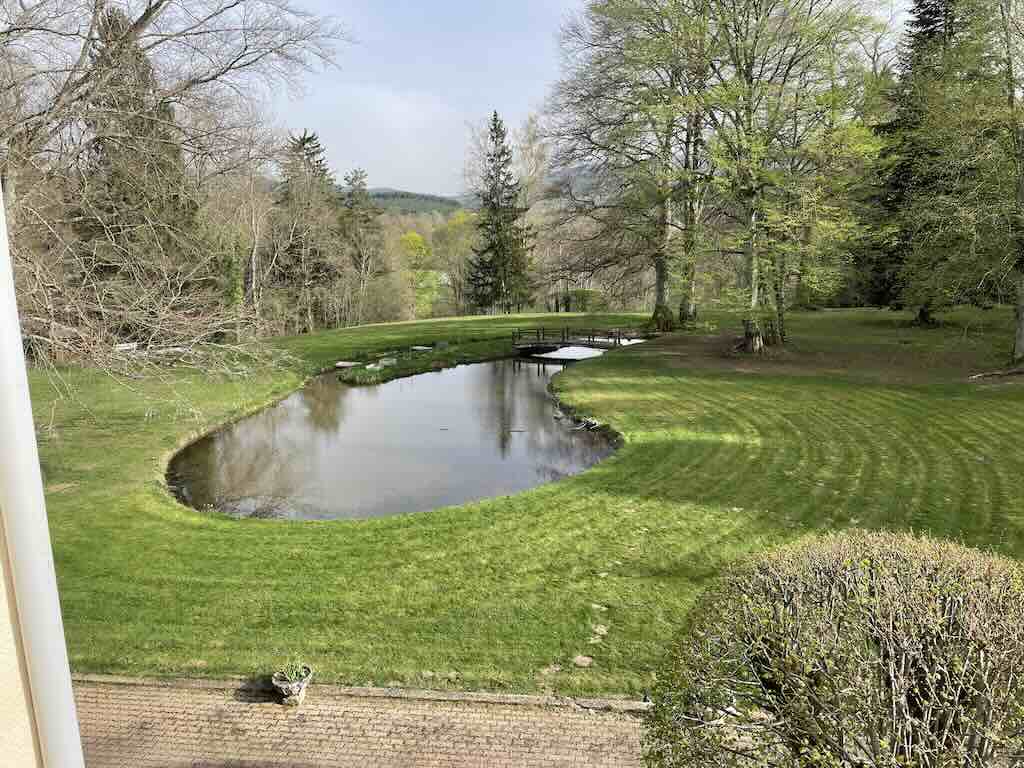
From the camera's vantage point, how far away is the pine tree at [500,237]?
147 ft

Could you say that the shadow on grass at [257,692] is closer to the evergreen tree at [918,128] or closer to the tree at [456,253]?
the evergreen tree at [918,128]

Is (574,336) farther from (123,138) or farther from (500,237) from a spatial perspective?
(123,138)

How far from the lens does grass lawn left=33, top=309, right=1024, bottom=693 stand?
629cm

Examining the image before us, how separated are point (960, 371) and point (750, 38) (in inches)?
429

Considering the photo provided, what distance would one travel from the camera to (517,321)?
3728 centimetres

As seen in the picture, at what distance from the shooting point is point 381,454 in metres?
14.1

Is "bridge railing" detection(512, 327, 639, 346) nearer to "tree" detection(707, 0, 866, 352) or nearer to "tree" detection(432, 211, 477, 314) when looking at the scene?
"tree" detection(707, 0, 866, 352)

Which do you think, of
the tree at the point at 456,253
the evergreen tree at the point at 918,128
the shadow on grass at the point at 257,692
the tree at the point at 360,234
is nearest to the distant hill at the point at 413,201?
the tree at the point at 456,253

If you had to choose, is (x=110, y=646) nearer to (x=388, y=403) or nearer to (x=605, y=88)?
(x=388, y=403)

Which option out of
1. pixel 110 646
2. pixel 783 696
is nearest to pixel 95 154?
pixel 110 646

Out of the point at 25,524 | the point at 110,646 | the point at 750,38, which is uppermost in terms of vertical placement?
the point at 750,38

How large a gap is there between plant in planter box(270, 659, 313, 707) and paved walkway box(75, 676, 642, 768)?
9cm

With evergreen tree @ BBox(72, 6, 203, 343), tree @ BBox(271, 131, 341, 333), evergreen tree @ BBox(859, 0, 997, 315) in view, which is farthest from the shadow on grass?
tree @ BBox(271, 131, 341, 333)

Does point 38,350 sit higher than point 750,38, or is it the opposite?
point 750,38
